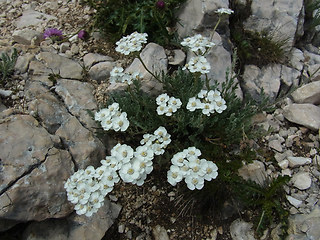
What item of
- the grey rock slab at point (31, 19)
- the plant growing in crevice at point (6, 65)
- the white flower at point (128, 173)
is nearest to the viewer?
the white flower at point (128, 173)

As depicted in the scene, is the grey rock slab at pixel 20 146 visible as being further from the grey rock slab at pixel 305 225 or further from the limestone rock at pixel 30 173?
the grey rock slab at pixel 305 225

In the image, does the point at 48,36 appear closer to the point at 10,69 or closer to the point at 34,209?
the point at 10,69

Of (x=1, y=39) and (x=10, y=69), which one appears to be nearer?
(x=10, y=69)

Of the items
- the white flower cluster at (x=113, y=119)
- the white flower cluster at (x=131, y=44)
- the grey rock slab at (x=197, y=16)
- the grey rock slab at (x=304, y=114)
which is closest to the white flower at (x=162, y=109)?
the white flower cluster at (x=113, y=119)

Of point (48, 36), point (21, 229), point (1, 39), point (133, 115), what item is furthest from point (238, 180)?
point (1, 39)

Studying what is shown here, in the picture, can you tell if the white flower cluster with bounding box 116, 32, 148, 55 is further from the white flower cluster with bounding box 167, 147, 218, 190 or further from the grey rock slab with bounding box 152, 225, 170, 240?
the grey rock slab with bounding box 152, 225, 170, 240

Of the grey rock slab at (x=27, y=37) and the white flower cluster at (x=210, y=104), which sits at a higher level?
the white flower cluster at (x=210, y=104)

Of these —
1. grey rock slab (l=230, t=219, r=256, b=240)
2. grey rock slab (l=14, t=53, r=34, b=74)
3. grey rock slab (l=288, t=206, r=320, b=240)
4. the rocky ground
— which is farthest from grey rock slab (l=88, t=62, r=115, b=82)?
grey rock slab (l=288, t=206, r=320, b=240)
